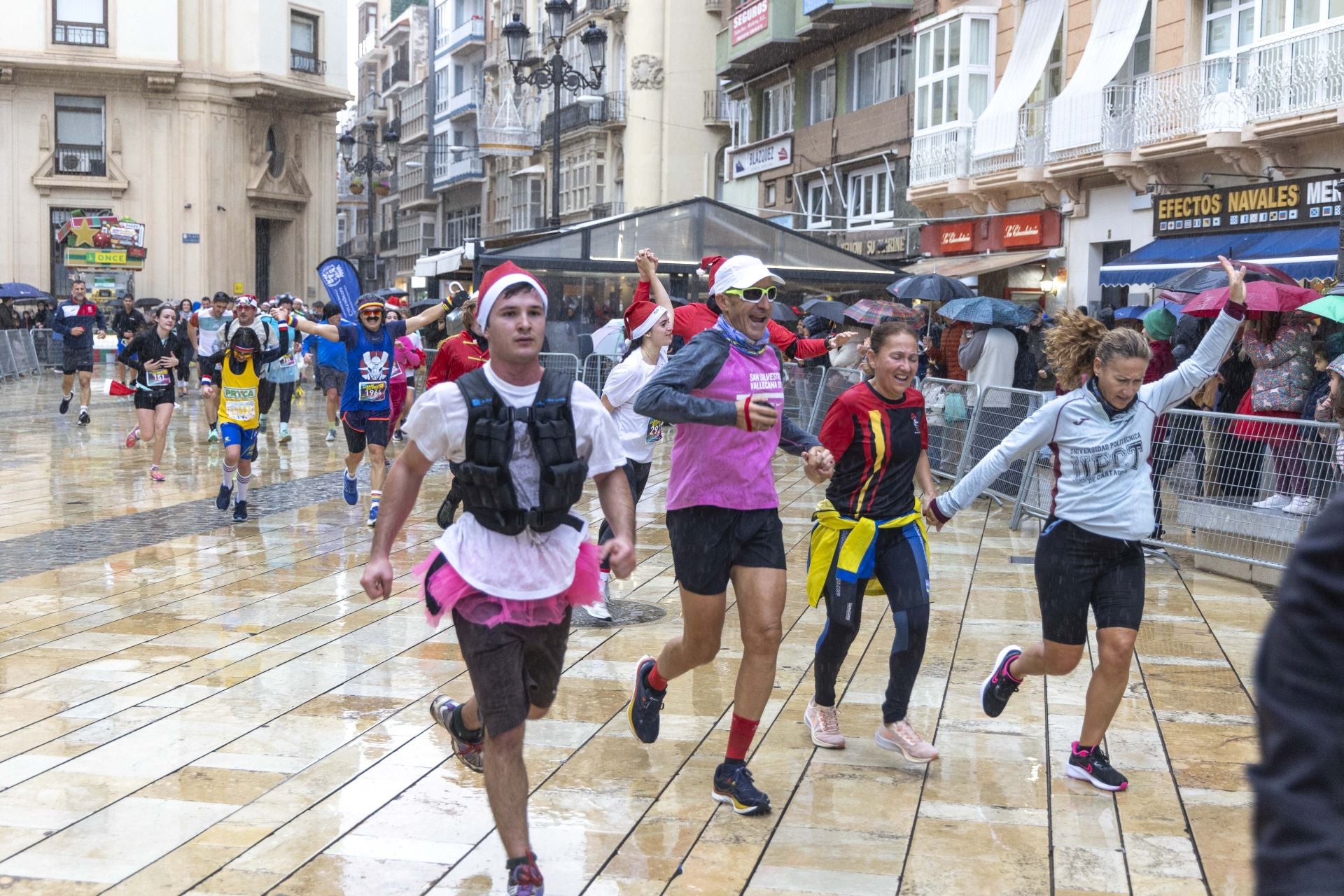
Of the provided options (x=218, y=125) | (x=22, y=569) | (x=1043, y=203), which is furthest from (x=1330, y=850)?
(x=218, y=125)

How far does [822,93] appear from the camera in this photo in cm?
3466

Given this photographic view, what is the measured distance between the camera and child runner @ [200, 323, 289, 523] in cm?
1242

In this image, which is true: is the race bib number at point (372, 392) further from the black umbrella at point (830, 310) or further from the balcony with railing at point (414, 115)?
the balcony with railing at point (414, 115)

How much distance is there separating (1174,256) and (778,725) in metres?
15.0

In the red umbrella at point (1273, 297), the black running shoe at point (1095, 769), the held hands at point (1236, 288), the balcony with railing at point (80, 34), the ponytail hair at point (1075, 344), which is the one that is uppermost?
the balcony with railing at point (80, 34)

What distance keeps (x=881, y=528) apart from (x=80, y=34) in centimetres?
4880

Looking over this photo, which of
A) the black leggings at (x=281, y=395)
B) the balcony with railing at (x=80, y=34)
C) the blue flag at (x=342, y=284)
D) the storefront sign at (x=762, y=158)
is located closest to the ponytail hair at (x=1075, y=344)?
the blue flag at (x=342, y=284)

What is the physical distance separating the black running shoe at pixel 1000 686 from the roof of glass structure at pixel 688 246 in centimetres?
1690

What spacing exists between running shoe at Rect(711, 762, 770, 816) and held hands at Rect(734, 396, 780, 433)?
3.82 ft

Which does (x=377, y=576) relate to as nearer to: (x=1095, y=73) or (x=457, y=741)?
(x=457, y=741)

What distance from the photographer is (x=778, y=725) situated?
6.45 metres

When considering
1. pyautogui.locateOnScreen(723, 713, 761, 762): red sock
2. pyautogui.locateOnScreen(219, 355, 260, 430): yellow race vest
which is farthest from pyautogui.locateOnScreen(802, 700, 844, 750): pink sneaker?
pyautogui.locateOnScreen(219, 355, 260, 430): yellow race vest

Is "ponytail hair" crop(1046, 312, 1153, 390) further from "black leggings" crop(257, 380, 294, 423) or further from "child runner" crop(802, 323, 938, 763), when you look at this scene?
"black leggings" crop(257, 380, 294, 423)

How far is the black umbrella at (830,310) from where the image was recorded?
2122 centimetres
